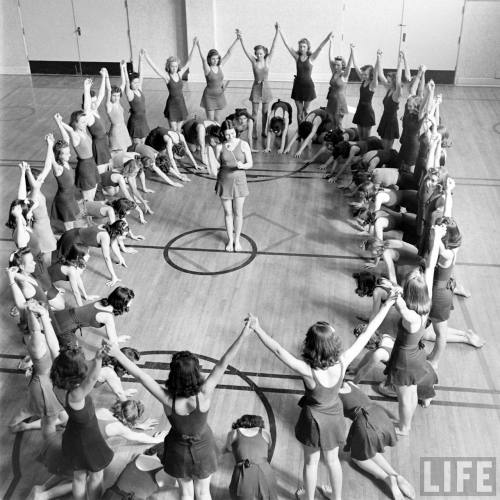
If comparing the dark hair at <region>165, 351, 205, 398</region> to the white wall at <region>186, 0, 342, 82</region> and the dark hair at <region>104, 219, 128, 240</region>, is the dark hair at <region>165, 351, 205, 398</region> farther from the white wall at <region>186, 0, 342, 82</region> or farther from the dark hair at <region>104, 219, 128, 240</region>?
the white wall at <region>186, 0, 342, 82</region>

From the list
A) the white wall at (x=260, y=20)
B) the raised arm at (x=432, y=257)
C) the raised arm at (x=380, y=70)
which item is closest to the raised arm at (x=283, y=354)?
the raised arm at (x=432, y=257)

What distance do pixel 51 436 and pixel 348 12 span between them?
9620 mm

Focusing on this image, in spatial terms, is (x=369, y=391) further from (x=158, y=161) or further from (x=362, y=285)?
(x=158, y=161)

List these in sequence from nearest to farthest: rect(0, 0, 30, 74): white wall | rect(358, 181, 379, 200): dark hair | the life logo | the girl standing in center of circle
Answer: the life logo
the girl standing in center of circle
rect(358, 181, 379, 200): dark hair
rect(0, 0, 30, 74): white wall

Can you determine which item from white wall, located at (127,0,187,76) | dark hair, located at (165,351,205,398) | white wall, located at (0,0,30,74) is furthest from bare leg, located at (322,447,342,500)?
white wall, located at (0,0,30,74)

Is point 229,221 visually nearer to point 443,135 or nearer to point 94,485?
point 443,135

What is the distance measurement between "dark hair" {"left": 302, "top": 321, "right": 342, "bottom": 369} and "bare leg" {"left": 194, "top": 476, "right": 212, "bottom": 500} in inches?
35.6

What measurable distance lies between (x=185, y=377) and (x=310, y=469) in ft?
3.43

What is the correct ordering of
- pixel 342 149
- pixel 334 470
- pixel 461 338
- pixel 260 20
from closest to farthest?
pixel 334 470 < pixel 461 338 < pixel 342 149 < pixel 260 20

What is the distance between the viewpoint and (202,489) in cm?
374

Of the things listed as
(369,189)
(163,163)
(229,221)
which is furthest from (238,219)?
(163,163)

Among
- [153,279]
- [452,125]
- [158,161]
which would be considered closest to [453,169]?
[452,125]

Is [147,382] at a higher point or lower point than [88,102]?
lower

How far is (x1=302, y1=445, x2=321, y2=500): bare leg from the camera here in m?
3.80
